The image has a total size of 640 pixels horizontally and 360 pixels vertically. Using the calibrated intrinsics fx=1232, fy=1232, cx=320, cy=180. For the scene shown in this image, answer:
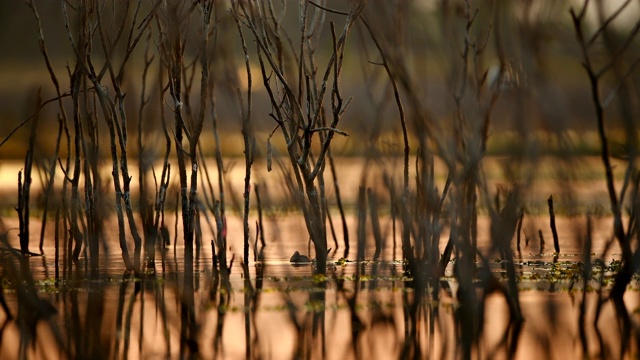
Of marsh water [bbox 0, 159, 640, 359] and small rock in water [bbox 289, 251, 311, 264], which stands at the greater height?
small rock in water [bbox 289, 251, 311, 264]

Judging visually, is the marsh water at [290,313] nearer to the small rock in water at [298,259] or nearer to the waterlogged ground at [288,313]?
the waterlogged ground at [288,313]

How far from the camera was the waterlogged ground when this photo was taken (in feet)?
14.4

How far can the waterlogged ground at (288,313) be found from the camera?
439 cm

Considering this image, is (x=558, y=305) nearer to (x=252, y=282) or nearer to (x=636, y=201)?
(x=636, y=201)

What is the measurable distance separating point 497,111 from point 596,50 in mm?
637

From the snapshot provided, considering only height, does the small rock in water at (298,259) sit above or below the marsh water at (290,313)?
above

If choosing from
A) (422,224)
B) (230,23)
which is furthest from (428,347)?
(230,23)

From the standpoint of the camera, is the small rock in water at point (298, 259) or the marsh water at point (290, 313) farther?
the small rock in water at point (298, 259)

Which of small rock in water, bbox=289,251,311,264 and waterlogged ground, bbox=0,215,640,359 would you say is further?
small rock in water, bbox=289,251,311,264

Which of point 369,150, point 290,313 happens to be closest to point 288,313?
point 290,313

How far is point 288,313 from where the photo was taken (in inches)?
202

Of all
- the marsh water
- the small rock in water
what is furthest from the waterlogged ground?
the small rock in water

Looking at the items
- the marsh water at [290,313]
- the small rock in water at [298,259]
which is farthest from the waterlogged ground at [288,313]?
the small rock in water at [298,259]

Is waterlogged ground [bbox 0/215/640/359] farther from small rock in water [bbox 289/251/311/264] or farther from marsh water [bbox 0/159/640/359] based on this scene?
small rock in water [bbox 289/251/311/264]
